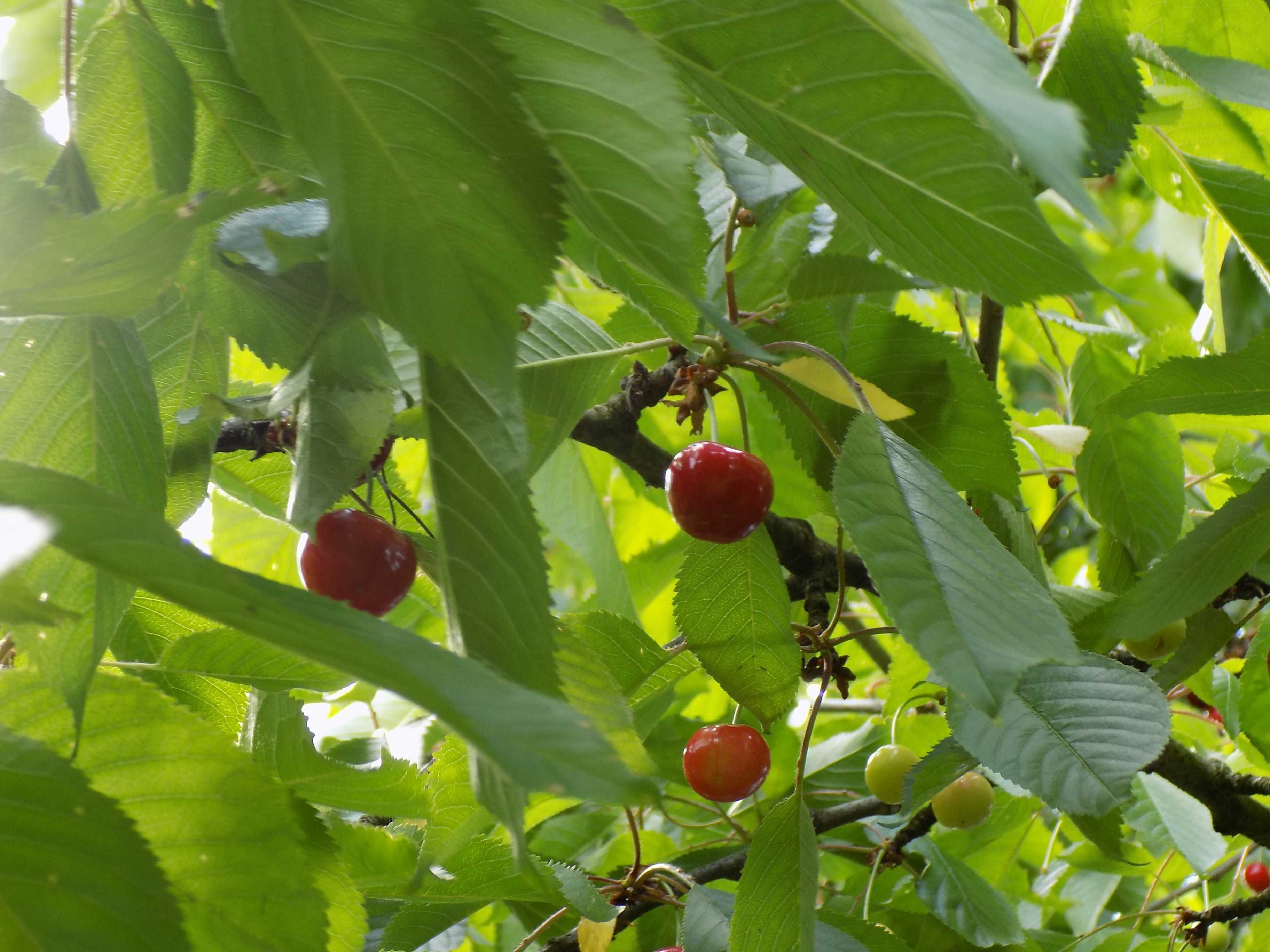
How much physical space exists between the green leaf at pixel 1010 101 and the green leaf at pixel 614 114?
0.26 ft

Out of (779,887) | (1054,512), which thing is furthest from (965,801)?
(779,887)

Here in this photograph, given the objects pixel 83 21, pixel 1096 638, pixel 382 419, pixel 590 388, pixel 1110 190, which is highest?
pixel 83 21

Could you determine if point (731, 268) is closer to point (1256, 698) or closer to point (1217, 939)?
point (1256, 698)

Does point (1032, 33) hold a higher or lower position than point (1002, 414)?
higher

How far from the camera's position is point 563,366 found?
69 centimetres

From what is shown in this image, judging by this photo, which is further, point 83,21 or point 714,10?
point 83,21

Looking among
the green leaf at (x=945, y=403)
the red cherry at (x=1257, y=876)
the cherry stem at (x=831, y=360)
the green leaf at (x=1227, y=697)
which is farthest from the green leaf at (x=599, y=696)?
the red cherry at (x=1257, y=876)

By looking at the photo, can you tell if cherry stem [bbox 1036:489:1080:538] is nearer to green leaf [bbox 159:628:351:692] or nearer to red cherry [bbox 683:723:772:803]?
red cherry [bbox 683:723:772:803]

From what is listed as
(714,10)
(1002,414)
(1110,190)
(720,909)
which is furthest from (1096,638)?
(1110,190)

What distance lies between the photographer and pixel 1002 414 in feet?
2.20

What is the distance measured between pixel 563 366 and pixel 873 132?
1.14 feet

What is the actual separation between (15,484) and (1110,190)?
129 inches

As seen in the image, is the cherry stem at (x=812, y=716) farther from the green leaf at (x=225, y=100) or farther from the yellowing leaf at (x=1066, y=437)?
the green leaf at (x=225, y=100)

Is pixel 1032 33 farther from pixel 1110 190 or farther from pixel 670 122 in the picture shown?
pixel 1110 190
